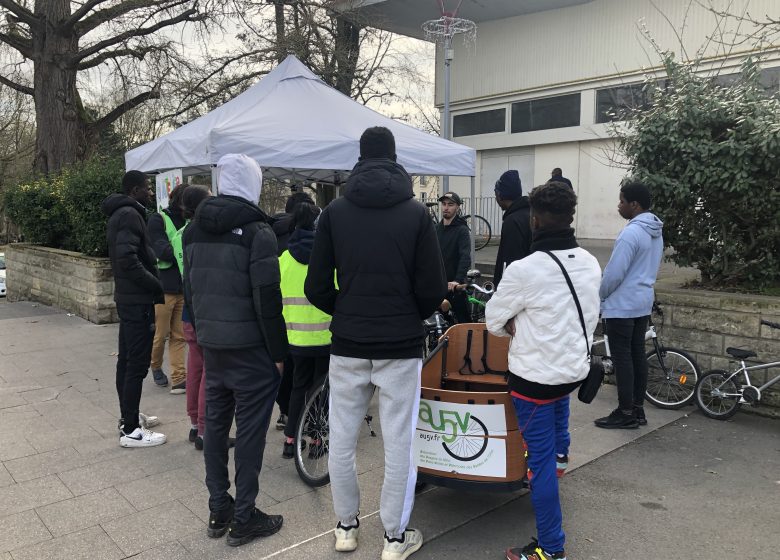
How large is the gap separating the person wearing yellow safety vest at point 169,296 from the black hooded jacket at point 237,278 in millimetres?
2324

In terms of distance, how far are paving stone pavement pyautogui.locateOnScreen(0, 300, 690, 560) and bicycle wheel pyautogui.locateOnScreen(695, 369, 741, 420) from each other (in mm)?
197

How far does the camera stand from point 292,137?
6344 millimetres

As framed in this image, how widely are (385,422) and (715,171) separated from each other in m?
4.14

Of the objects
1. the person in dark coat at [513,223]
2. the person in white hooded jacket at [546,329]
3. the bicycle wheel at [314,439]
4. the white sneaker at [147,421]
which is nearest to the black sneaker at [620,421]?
the person in dark coat at [513,223]

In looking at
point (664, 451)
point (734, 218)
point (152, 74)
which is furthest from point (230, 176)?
point (152, 74)

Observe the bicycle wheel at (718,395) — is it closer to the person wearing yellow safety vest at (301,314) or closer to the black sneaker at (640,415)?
the black sneaker at (640,415)

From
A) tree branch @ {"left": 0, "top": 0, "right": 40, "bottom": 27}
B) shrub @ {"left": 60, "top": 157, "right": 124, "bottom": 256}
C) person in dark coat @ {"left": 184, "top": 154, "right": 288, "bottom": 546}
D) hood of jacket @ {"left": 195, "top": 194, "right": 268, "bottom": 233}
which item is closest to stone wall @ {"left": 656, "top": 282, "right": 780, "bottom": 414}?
person in dark coat @ {"left": 184, "top": 154, "right": 288, "bottom": 546}

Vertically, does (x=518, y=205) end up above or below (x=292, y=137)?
below

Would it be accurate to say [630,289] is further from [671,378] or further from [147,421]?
[147,421]

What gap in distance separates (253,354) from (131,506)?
1258 mm

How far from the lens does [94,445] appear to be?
4352mm

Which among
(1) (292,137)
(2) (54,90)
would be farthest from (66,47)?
(1) (292,137)

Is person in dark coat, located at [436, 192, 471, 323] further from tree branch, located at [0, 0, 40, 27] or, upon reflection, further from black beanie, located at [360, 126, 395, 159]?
tree branch, located at [0, 0, 40, 27]

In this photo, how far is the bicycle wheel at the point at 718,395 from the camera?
490 cm
